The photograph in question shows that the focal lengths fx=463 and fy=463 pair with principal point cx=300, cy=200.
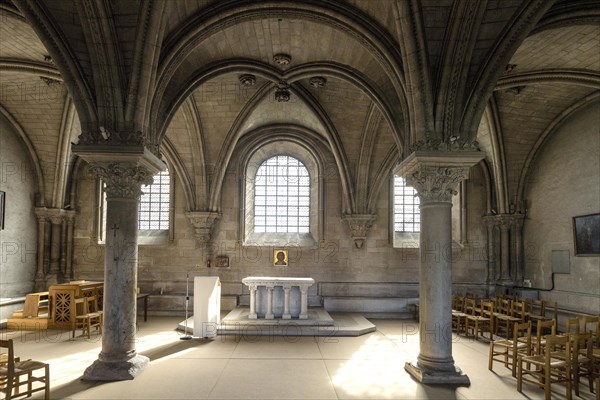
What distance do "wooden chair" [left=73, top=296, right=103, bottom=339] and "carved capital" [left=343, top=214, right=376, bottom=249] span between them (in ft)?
26.3

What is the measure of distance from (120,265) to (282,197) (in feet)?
29.5

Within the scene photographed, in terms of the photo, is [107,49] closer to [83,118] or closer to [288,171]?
[83,118]

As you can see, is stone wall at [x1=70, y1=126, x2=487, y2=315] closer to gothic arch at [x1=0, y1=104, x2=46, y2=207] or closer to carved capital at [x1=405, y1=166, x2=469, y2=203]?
gothic arch at [x1=0, y1=104, x2=46, y2=207]

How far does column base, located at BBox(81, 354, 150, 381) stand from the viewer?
24.8 feet

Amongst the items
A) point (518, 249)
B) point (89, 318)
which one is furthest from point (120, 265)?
point (518, 249)

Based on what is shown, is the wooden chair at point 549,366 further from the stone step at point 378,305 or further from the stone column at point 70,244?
the stone column at point 70,244

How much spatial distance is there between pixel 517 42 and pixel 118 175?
709 cm

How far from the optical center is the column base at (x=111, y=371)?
7555 millimetres

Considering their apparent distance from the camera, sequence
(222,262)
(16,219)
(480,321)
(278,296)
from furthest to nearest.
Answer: (222,262) → (16,219) → (278,296) → (480,321)

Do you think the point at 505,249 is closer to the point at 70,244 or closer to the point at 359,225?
the point at 359,225

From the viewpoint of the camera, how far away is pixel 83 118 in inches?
314

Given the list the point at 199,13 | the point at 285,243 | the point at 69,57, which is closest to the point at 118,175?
the point at 69,57

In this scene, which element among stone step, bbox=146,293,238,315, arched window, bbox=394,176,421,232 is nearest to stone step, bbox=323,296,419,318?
arched window, bbox=394,176,421,232

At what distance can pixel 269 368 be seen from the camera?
828 centimetres
